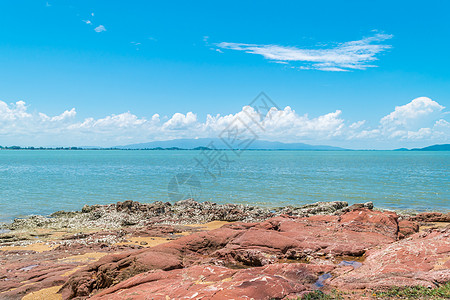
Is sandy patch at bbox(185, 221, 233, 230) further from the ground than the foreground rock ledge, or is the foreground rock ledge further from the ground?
the foreground rock ledge

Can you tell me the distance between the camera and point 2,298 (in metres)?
11.6

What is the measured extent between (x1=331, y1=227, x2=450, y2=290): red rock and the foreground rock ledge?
0.03 m

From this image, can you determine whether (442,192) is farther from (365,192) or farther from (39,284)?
(39,284)

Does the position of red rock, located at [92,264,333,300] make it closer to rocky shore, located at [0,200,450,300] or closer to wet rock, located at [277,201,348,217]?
rocky shore, located at [0,200,450,300]

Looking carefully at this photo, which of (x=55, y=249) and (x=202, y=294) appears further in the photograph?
(x=55, y=249)

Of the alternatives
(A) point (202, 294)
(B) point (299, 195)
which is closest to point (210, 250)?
(A) point (202, 294)

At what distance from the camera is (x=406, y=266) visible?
39.0 ft

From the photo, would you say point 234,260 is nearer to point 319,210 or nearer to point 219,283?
point 219,283

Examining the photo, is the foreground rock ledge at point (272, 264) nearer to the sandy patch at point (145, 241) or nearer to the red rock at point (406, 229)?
the red rock at point (406, 229)

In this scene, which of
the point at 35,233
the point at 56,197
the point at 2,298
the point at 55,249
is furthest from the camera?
the point at 56,197

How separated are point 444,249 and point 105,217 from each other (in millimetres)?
26382

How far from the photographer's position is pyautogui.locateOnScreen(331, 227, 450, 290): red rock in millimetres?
10219

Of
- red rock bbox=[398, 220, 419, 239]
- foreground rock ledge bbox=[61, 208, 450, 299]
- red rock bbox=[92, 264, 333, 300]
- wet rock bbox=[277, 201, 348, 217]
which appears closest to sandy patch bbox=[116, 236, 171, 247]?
foreground rock ledge bbox=[61, 208, 450, 299]

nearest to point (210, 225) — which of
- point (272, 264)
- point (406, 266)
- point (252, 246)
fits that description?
point (252, 246)
